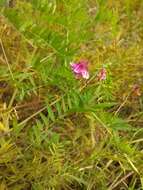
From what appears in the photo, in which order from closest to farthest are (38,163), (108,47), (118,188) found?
(38,163)
(118,188)
(108,47)

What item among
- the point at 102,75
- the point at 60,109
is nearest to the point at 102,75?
the point at 102,75

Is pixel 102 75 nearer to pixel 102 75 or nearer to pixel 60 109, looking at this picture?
pixel 102 75

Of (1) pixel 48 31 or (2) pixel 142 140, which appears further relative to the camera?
(2) pixel 142 140

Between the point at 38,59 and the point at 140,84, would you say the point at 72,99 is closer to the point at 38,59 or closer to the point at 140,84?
the point at 38,59

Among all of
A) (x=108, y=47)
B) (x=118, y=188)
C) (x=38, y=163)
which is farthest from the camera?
(x=108, y=47)

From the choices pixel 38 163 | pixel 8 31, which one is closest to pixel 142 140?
pixel 38 163

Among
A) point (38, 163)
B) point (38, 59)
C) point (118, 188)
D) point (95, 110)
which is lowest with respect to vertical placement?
point (118, 188)

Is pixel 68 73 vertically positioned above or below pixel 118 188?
above
